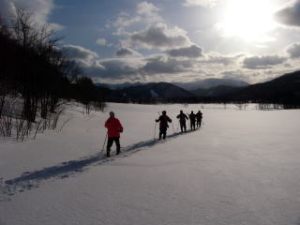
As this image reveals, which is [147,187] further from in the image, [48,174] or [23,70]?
[23,70]

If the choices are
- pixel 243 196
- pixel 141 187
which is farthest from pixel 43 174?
pixel 243 196

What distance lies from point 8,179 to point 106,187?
266cm

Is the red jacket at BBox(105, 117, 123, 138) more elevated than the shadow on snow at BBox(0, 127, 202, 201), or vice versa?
the red jacket at BBox(105, 117, 123, 138)

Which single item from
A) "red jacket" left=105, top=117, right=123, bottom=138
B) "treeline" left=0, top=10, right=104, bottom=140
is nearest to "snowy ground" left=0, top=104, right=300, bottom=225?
"red jacket" left=105, top=117, right=123, bottom=138

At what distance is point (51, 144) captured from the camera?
46.6 ft

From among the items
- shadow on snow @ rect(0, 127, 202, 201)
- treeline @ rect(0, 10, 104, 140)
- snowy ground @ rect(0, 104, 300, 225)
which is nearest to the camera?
snowy ground @ rect(0, 104, 300, 225)

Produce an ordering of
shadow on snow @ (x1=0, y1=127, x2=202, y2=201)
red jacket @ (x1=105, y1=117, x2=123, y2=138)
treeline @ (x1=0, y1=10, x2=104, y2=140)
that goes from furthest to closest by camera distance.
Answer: treeline @ (x1=0, y1=10, x2=104, y2=140) → red jacket @ (x1=105, y1=117, x2=123, y2=138) → shadow on snow @ (x1=0, y1=127, x2=202, y2=201)

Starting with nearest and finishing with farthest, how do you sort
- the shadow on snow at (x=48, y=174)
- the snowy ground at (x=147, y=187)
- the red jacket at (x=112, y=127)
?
the snowy ground at (x=147, y=187) → the shadow on snow at (x=48, y=174) → the red jacket at (x=112, y=127)

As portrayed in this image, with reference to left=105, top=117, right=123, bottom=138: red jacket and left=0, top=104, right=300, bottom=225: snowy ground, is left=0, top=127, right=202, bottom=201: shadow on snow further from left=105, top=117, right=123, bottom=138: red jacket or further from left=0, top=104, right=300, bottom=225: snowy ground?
left=105, top=117, right=123, bottom=138: red jacket

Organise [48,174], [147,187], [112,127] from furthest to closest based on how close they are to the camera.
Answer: [112,127] → [48,174] → [147,187]

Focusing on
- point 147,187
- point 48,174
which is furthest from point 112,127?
point 147,187

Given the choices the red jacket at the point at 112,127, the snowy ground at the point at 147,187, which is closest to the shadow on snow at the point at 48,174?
the snowy ground at the point at 147,187

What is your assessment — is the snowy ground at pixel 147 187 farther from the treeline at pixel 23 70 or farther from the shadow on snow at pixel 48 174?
the treeline at pixel 23 70

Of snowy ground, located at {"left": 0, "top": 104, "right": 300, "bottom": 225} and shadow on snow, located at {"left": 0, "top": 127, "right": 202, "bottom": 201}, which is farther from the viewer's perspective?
shadow on snow, located at {"left": 0, "top": 127, "right": 202, "bottom": 201}
